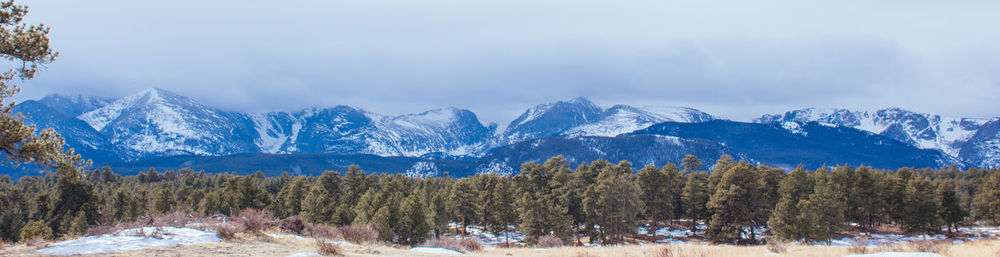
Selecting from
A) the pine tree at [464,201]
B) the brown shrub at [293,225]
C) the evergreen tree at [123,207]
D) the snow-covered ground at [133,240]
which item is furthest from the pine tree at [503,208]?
the snow-covered ground at [133,240]

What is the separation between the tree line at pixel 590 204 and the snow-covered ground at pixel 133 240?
96.5ft

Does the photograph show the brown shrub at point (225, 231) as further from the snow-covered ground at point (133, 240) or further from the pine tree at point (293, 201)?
the pine tree at point (293, 201)

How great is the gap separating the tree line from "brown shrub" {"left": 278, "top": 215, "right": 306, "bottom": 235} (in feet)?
58.7

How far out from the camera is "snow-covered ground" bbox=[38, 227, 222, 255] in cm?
1702

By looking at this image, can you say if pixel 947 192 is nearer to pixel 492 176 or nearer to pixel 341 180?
pixel 492 176

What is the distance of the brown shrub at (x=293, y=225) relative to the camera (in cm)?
3167

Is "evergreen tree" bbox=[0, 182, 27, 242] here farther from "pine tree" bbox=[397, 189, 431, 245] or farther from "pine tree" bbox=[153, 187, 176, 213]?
"pine tree" bbox=[397, 189, 431, 245]

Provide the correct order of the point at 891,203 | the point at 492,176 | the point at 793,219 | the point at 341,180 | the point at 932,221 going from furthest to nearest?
the point at 341,180 → the point at 492,176 → the point at 891,203 → the point at 932,221 → the point at 793,219

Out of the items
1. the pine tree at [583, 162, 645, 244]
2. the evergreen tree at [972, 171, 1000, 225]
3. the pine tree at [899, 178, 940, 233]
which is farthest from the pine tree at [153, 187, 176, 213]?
the evergreen tree at [972, 171, 1000, 225]

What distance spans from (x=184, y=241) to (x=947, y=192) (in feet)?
293

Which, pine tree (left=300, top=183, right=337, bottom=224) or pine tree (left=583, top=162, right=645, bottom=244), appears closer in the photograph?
pine tree (left=583, top=162, right=645, bottom=244)

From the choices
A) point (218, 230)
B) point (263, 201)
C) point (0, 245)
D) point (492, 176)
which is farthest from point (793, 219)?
point (263, 201)

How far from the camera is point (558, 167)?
7269cm

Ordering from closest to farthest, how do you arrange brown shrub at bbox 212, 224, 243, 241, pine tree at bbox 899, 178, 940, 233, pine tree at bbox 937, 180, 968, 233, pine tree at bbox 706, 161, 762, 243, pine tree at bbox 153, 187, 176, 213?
brown shrub at bbox 212, 224, 243, 241
pine tree at bbox 706, 161, 762, 243
pine tree at bbox 153, 187, 176, 213
pine tree at bbox 899, 178, 940, 233
pine tree at bbox 937, 180, 968, 233
